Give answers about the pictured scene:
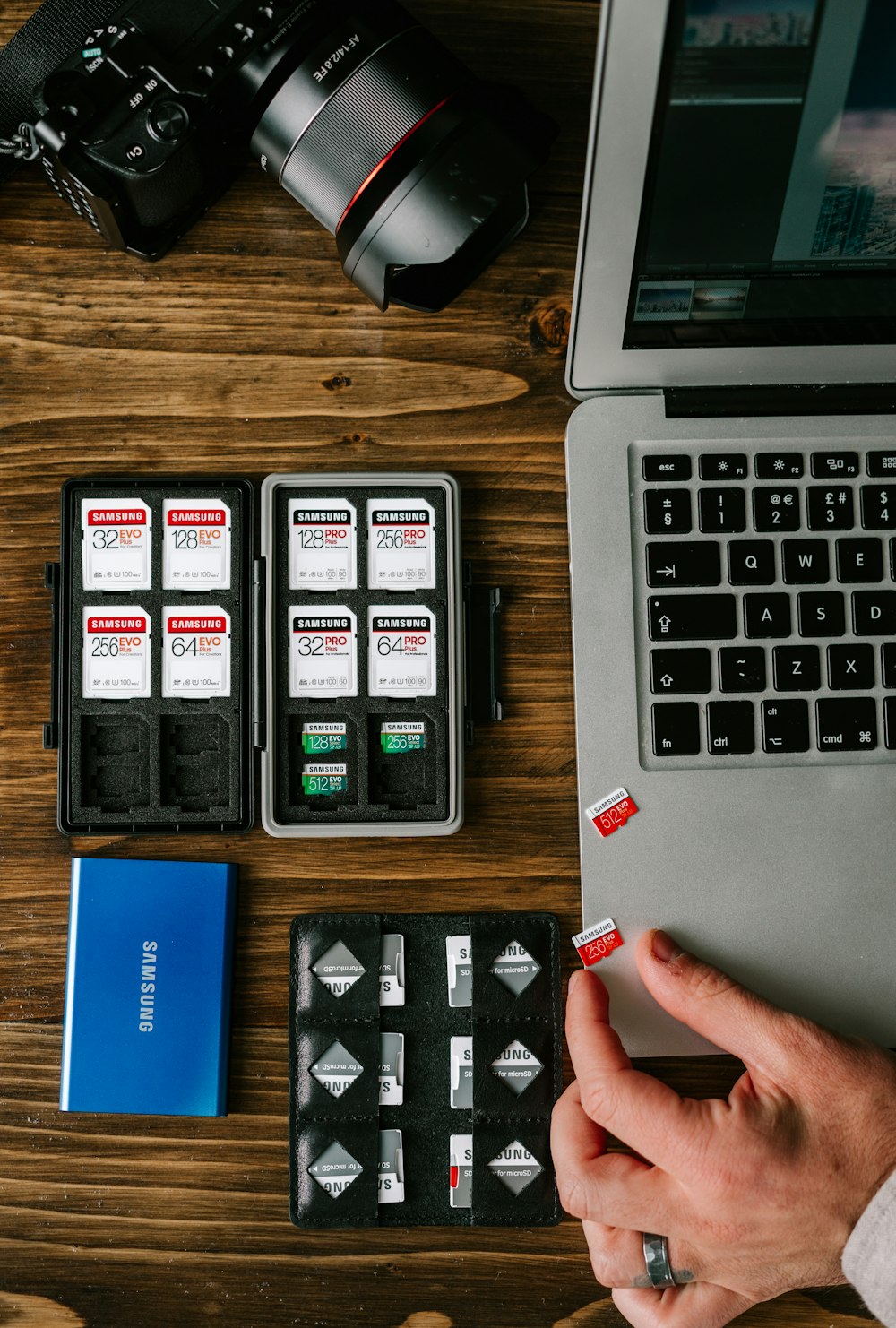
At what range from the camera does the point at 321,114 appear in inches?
23.9

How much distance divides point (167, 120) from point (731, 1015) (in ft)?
2.11

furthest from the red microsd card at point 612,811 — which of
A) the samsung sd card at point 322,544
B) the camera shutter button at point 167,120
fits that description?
the camera shutter button at point 167,120

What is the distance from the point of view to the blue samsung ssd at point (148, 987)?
64 centimetres

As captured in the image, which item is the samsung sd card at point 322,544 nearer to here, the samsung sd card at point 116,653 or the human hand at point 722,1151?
the samsung sd card at point 116,653

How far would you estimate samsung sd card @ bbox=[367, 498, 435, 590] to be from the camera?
67 cm

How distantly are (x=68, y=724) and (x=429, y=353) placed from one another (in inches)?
14.2

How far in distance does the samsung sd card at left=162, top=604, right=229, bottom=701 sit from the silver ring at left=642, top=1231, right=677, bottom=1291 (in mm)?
442

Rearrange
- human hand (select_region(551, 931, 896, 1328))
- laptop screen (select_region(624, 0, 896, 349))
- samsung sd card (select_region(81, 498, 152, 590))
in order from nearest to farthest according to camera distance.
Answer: laptop screen (select_region(624, 0, 896, 349)) → human hand (select_region(551, 931, 896, 1328)) → samsung sd card (select_region(81, 498, 152, 590))

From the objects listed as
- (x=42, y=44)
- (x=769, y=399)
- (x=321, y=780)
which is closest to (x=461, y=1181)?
(x=321, y=780)

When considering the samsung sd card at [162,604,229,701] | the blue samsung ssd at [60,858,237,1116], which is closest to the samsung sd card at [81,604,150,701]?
the samsung sd card at [162,604,229,701]

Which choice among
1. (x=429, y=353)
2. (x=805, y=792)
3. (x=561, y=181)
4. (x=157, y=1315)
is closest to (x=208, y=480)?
(x=429, y=353)

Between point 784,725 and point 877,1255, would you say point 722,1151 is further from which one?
point 784,725

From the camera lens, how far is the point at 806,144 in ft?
1.64

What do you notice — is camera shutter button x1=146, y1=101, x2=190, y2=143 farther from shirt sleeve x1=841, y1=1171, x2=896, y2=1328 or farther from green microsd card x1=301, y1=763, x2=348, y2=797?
shirt sleeve x1=841, y1=1171, x2=896, y2=1328
